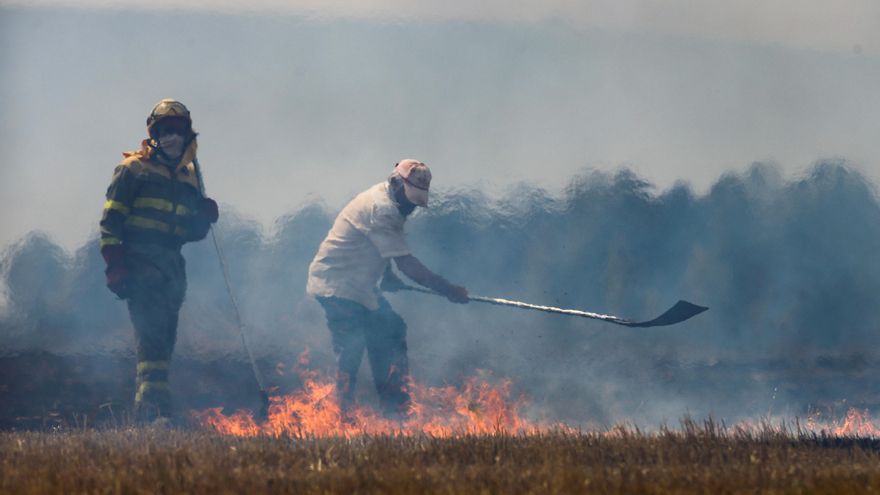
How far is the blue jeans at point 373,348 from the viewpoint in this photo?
10.9 metres

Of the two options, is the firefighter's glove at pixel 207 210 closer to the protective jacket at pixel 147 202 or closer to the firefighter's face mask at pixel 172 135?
the protective jacket at pixel 147 202

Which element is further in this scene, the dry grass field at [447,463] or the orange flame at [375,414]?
the orange flame at [375,414]

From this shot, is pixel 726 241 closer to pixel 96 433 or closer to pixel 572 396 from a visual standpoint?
pixel 572 396

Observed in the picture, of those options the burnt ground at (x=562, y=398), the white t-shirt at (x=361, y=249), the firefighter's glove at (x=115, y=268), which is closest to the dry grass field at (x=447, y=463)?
the firefighter's glove at (x=115, y=268)

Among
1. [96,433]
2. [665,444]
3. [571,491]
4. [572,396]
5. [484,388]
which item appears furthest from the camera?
[572,396]

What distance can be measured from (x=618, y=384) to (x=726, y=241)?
2811 mm

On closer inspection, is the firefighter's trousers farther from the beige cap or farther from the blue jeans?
the beige cap

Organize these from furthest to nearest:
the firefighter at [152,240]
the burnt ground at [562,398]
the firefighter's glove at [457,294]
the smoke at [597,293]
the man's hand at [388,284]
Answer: the smoke at [597,293] → the burnt ground at [562,398] → the man's hand at [388,284] → the firefighter's glove at [457,294] → the firefighter at [152,240]

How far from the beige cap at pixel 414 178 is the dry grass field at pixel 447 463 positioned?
2.85 meters

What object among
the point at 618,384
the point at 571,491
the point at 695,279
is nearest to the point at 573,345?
the point at 618,384

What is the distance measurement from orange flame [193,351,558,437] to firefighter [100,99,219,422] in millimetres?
653

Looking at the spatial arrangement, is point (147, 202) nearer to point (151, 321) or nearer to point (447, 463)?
point (151, 321)

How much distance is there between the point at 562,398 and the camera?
13633 millimetres

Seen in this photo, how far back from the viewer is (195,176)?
11.1m
